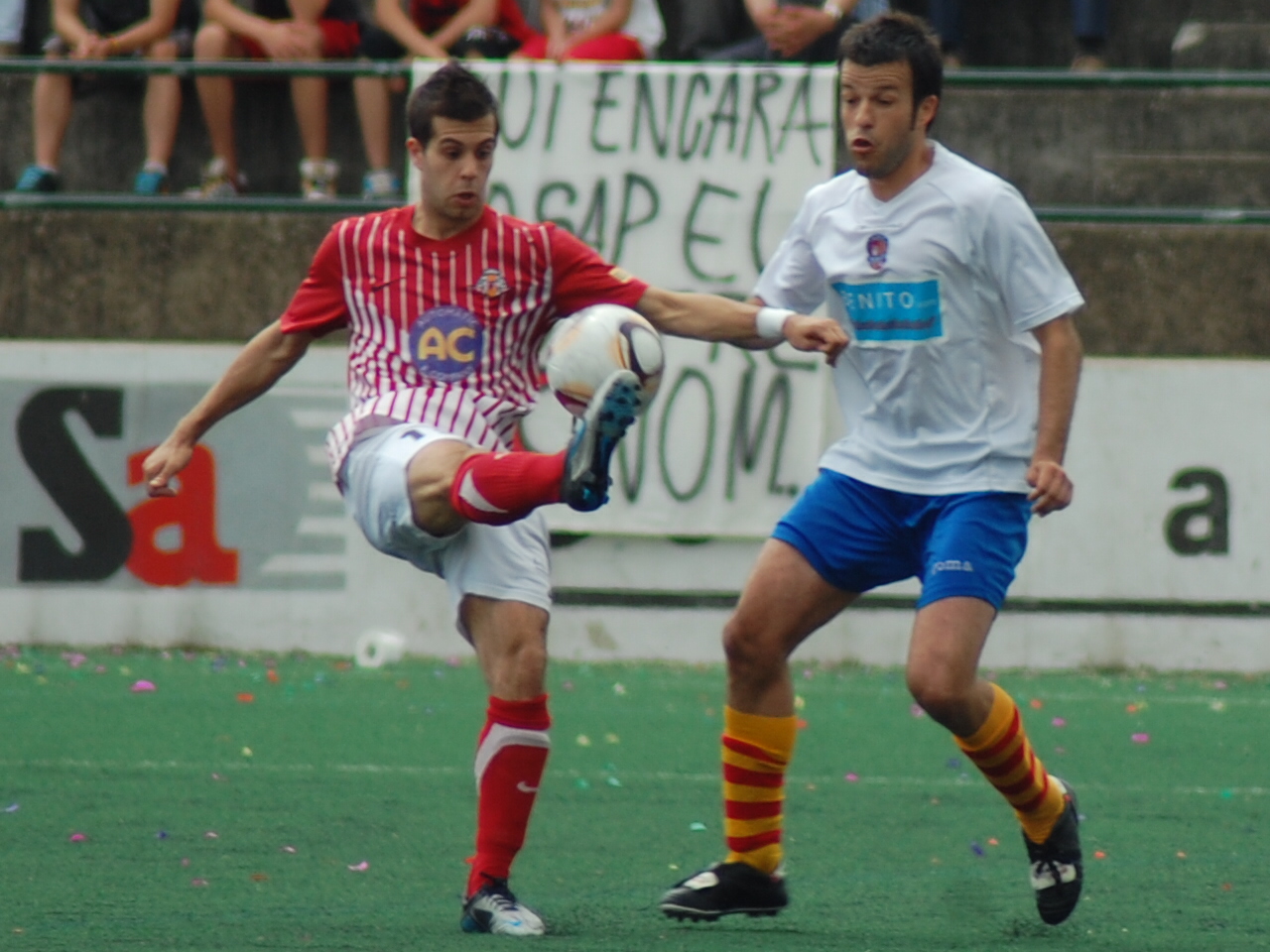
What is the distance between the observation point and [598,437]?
418 centimetres

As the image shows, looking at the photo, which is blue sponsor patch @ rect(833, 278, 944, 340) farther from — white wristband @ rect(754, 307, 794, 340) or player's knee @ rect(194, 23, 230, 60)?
player's knee @ rect(194, 23, 230, 60)

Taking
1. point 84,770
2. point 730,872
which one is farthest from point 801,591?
point 84,770

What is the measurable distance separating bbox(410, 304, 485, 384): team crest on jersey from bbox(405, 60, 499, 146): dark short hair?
394 millimetres

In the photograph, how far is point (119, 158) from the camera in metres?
10.6

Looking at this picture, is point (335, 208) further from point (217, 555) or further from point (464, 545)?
point (464, 545)

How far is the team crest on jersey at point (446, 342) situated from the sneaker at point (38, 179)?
5.87 m

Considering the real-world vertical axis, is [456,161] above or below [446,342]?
above

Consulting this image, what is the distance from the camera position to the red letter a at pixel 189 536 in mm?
9203

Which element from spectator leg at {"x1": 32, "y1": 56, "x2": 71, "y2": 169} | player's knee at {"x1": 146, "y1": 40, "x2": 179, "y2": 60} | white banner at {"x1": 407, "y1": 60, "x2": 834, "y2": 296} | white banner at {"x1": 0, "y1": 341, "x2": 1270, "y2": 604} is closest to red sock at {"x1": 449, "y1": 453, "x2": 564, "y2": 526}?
white banner at {"x1": 0, "y1": 341, "x2": 1270, "y2": 604}

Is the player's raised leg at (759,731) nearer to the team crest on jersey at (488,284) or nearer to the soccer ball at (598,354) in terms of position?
the soccer ball at (598,354)

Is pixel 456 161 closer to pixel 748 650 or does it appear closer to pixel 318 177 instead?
pixel 748 650

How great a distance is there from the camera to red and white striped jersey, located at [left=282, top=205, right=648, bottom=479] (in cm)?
465

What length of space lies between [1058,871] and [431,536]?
1574mm

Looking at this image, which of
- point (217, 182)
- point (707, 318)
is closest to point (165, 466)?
point (707, 318)
